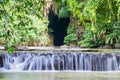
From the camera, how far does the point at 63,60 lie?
17.7 metres

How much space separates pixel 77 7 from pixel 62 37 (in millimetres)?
28725

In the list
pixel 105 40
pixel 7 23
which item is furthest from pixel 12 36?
pixel 105 40

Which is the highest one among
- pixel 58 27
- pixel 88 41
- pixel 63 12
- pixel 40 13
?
pixel 40 13

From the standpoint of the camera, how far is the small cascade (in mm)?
17516

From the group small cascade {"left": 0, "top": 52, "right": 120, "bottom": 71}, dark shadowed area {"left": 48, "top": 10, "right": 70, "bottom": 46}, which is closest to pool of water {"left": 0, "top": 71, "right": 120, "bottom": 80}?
small cascade {"left": 0, "top": 52, "right": 120, "bottom": 71}

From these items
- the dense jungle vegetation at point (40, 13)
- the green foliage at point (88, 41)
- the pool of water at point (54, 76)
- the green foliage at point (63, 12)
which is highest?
the dense jungle vegetation at point (40, 13)

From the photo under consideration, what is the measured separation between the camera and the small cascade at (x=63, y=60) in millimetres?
17516

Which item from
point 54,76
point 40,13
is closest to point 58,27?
point 54,76

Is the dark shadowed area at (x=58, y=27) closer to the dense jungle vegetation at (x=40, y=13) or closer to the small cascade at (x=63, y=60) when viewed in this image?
the small cascade at (x=63, y=60)

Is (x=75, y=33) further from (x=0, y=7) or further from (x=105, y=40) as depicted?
(x=0, y=7)

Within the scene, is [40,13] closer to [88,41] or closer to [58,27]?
[88,41]

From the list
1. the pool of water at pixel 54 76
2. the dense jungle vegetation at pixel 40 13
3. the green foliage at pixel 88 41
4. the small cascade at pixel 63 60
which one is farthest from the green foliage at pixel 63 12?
the dense jungle vegetation at pixel 40 13

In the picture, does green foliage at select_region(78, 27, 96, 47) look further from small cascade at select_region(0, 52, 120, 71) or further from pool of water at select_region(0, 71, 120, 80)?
pool of water at select_region(0, 71, 120, 80)

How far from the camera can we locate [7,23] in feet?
13.3
